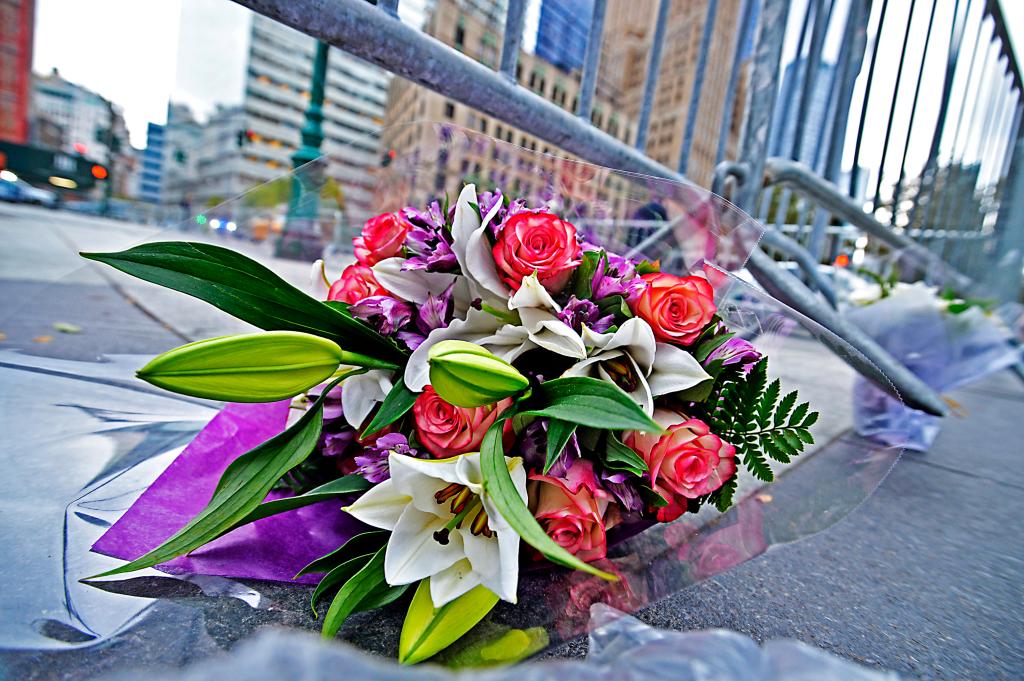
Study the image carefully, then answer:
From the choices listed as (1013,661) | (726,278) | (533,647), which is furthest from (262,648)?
(1013,661)

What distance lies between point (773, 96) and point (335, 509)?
1.59m

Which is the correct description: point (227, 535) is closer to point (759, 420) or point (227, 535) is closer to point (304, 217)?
point (759, 420)

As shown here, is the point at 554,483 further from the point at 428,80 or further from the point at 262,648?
the point at 428,80

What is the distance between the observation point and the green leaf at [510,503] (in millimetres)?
362

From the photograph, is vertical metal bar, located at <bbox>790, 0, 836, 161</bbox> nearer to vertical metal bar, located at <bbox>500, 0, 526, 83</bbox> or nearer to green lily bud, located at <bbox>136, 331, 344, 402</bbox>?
vertical metal bar, located at <bbox>500, 0, 526, 83</bbox>

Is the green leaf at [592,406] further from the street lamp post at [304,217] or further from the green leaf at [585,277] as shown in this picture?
the street lamp post at [304,217]

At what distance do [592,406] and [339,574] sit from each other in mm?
290

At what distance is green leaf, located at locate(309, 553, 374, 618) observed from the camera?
0.51 meters

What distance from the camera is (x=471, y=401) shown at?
1.53 ft

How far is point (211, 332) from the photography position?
1.32 meters

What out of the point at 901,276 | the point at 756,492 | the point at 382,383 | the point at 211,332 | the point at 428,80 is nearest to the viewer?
the point at 382,383

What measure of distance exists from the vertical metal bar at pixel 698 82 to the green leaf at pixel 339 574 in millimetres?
1698

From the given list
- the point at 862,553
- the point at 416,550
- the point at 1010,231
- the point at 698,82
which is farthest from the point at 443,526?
the point at 1010,231

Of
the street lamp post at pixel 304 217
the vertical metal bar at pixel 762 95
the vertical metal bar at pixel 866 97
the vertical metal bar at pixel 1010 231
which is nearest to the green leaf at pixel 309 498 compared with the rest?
the street lamp post at pixel 304 217
